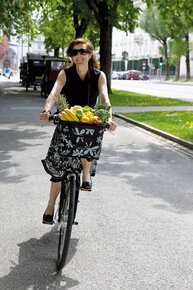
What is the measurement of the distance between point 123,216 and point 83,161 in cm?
154

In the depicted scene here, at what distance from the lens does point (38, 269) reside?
4.25m

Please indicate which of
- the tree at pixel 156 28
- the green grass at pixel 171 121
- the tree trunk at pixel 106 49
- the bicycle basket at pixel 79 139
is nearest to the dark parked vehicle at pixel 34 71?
the tree trunk at pixel 106 49

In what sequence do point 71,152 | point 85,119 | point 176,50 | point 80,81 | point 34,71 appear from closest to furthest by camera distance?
1. point 85,119
2. point 71,152
3. point 80,81
4. point 34,71
5. point 176,50

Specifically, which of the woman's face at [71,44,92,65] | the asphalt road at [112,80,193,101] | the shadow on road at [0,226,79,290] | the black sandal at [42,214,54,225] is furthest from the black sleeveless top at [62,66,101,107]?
the asphalt road at [112,80,193,101]

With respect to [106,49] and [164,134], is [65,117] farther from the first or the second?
[106,49]

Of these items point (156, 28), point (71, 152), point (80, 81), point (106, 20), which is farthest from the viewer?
point (156, 28)

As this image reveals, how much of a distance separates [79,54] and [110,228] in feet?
5.90

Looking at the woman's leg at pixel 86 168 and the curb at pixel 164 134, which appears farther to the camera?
the curb at pixel 164 134

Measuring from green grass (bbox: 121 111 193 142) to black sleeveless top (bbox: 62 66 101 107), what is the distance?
7.13 metres

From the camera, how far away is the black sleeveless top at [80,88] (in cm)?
479

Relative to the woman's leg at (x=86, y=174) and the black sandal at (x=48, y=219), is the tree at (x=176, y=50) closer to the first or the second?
the black sandal at (x=48, y=219)

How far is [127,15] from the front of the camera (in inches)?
1232

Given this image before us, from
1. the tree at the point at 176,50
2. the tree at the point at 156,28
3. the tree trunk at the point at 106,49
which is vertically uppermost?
the tree at the point at 156,28

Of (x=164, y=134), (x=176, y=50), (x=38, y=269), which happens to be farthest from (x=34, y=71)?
(x=176, y=50)
